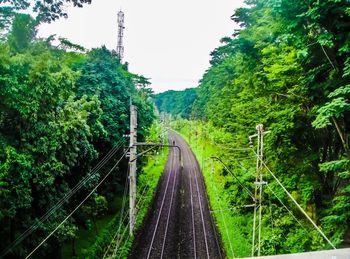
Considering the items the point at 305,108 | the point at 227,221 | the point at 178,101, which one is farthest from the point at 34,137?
the point at 178,101

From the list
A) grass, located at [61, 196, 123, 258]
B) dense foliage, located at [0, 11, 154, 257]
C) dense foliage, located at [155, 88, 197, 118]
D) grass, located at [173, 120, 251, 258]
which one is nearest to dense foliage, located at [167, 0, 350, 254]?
grass, located at [173, 120, 251, 258]

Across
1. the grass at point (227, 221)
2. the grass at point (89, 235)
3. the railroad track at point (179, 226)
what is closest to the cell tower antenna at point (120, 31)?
the railroad track at point (179, 226)

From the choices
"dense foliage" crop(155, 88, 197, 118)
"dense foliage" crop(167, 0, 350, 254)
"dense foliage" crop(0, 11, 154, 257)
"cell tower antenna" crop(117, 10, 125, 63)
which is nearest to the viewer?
"dense foliage" crop(0, 11, 154, 257)

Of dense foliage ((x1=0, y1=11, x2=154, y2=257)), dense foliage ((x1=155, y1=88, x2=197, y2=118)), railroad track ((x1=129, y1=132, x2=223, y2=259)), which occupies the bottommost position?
railroad track ((x1=129, y1=132, x2=223, y2=259))

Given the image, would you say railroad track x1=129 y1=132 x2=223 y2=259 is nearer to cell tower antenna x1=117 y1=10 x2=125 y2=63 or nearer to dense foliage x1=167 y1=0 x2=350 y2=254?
dense foliage x1=167 y1=0 x2=350 y2=254

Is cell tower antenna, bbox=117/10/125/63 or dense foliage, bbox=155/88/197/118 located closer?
cell tower antenna, bbox=117/10/125/63

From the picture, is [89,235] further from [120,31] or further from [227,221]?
[120,31]

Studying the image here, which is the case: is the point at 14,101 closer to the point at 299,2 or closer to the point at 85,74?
the point at 299,2
